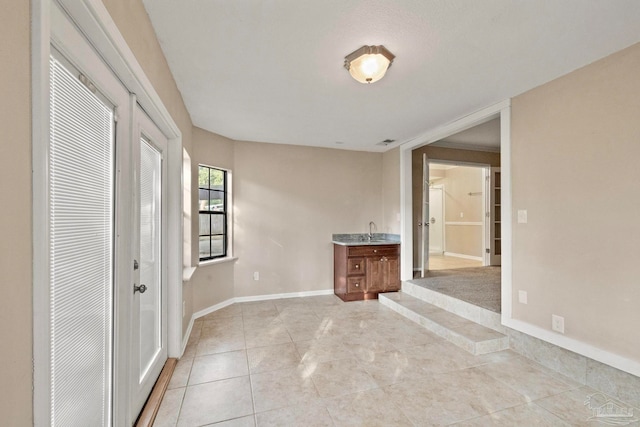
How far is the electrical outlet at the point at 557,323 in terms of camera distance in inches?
92.1

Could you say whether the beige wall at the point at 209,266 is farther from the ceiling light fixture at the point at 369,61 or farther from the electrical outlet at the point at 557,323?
the electrical outlet at the point at 557,323

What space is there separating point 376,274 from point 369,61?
10.6 feet

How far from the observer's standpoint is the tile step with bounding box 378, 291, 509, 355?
271 centimetres

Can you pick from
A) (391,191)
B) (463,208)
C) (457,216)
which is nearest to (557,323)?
(391,191)

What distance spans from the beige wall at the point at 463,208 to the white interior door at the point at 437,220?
0.49 ft

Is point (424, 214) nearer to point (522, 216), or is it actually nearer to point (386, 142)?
point (386, 142)

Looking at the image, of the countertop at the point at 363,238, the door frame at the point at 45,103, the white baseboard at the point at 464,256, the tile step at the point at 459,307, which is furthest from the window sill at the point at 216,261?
the white baseboard at the point at 464,256

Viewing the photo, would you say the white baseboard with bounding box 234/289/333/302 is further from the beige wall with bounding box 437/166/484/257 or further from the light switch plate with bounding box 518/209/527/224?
the beige wall with bounding box 437/166/484/257

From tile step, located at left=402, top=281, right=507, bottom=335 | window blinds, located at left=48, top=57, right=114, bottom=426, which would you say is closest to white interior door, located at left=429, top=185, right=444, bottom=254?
tile step, located at left=402, top=281, right=507, bottom=335

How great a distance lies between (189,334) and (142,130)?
228cm

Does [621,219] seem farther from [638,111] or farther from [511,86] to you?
[511,86]

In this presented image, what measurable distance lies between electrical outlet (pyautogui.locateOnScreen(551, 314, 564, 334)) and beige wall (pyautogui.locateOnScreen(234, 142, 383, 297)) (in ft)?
9.67

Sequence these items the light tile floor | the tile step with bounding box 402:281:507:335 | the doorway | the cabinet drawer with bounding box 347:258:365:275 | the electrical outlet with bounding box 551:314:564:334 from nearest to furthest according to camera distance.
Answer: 1. the light tile floor
2. the electrical outlet with bounding box 551:314:564:334
3. the tile step with bounding box 402:281:507:335
4. the cabinet drawer with bounding box 347:258:365:275
5. the doorway

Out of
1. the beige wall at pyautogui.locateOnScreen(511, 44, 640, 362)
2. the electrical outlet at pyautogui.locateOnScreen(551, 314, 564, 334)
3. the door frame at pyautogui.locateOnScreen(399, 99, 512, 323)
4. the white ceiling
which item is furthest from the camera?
the door frame at pyautogui.locateOnScreen(399, 99, 512, 323)
